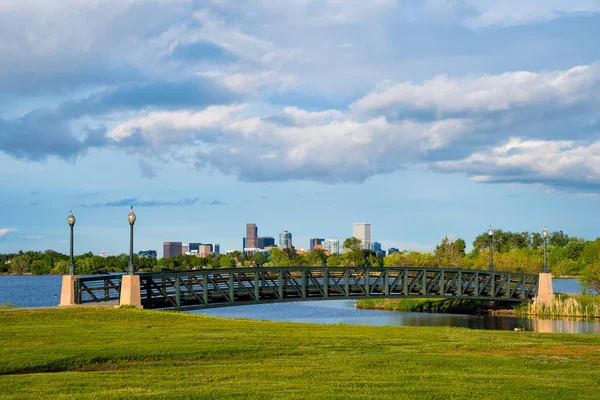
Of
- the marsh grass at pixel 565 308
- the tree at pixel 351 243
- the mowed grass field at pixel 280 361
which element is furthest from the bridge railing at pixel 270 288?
the tree at pixel 351 243

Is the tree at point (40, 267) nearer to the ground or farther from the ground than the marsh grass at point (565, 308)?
nearer to the ground

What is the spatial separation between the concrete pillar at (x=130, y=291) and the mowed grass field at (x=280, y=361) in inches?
241

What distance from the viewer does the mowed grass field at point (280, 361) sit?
12.6 m

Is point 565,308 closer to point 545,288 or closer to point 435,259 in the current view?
point 545,288

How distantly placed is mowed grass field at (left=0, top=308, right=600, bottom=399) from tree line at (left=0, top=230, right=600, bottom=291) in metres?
42.8

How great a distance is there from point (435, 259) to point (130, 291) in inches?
2299

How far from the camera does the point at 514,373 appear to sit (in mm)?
15125

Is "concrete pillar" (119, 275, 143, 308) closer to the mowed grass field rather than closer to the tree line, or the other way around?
the mowed grass field

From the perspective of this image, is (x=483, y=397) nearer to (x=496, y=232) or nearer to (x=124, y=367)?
(x=124, y=367)

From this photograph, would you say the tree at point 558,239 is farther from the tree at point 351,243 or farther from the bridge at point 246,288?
the bridge at point 246,288

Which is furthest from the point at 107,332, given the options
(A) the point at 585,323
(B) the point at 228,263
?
(B) the point at 228,263

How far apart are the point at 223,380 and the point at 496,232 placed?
162 meters

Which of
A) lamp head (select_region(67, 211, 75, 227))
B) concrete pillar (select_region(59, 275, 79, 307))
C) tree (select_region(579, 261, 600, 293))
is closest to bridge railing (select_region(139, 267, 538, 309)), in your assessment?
concrete pillar (select_region(59, 275, 79, 307))

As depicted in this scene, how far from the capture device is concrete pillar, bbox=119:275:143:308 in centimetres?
3100
